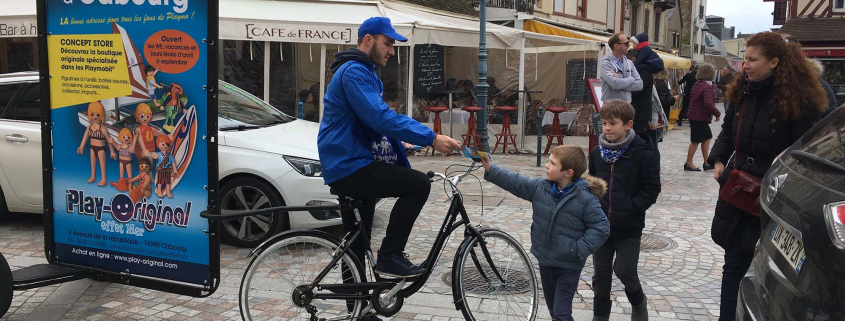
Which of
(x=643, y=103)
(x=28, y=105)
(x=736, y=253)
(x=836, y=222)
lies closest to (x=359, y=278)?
(x=736, y=253)

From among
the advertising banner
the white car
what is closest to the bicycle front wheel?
the advertising banner

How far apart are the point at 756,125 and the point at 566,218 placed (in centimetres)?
122

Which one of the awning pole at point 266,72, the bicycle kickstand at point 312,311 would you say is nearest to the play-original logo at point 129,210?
the bicycle kickstand at point 312,311

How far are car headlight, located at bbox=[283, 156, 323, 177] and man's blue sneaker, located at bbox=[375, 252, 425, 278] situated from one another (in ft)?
7.27

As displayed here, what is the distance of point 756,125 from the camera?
4062 mm

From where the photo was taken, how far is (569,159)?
12.5 feet

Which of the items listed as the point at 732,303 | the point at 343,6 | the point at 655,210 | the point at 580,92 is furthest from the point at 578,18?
the point at 732,303

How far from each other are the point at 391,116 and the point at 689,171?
9036mm

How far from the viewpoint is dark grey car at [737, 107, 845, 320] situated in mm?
2318

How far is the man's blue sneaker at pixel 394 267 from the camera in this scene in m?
4.05

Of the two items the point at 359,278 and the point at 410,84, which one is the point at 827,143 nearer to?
the point at 359,278

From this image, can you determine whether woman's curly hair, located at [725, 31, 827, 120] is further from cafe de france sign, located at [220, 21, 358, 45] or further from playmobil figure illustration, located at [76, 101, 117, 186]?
cafe de france sign, located at [220, 21, 358, 45]

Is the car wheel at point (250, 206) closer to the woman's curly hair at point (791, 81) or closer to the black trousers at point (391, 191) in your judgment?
the black trousers at point (391, 191)

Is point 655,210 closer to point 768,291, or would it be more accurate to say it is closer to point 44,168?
point 768,291
